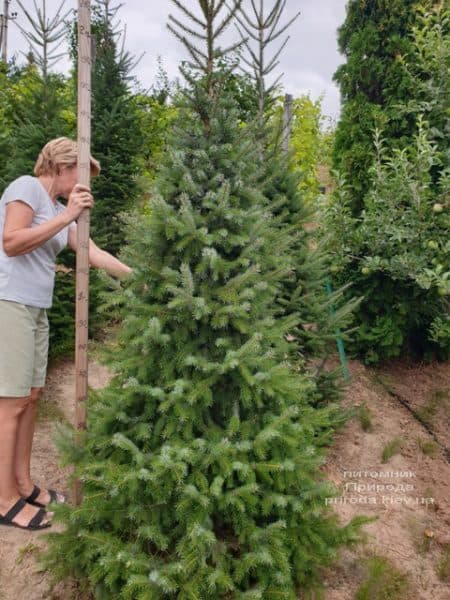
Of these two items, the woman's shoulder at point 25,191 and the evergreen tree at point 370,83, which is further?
the evergreen tree at point 370,83

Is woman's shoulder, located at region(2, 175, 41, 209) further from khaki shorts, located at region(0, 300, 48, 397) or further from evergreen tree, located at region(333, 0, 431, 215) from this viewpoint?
evergreen tree, located at region(333, 0, 431, 215)

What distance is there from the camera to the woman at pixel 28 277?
2.56m

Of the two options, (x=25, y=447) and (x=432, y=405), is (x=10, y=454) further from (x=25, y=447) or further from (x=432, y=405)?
(x=432, y=405)

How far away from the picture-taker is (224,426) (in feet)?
7.58

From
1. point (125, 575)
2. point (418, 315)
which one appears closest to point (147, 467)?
point (125, 575)

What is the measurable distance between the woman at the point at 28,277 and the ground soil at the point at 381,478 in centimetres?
48

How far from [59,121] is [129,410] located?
4759 mm

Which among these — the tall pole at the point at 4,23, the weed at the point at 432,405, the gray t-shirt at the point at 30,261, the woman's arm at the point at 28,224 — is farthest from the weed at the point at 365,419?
the tall pole at the point at 4,23

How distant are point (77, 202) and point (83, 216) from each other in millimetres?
95

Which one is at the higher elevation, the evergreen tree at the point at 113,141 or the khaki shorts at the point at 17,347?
the evergreen tree at the point at 113,141

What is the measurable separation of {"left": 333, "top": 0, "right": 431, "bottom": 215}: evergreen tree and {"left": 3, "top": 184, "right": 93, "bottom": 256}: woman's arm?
350cm

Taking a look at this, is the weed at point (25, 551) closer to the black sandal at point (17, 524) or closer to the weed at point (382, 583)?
the black sandal at point (17, 524)

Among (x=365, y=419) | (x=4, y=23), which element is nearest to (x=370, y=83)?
(x=365, y=419)

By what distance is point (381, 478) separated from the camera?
3.85 metres
